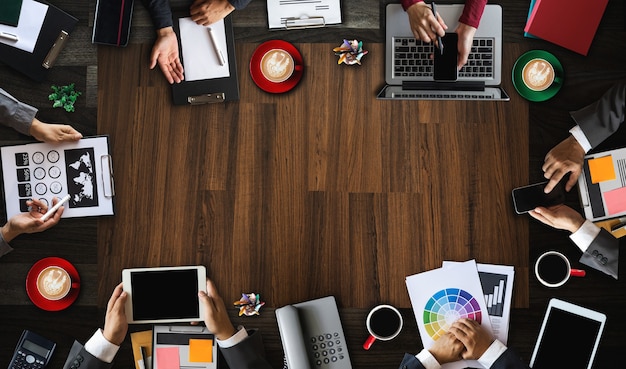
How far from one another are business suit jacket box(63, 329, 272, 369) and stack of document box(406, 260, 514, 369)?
61cm

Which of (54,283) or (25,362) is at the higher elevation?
(54,283)

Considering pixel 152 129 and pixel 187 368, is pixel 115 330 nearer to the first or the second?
pixel 187 368

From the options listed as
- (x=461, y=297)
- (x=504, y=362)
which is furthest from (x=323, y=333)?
(x=504, y=362)

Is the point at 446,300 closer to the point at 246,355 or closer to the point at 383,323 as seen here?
the point at 383,323

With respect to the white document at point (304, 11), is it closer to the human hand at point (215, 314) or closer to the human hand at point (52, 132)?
the human hand at point (52, 132)

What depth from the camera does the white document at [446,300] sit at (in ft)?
7.36

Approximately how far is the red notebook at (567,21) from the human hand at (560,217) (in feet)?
1.97

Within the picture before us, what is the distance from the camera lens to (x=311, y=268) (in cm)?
229

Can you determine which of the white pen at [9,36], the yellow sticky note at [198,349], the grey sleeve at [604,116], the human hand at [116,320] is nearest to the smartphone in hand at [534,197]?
the grey sleeve at [604,116]

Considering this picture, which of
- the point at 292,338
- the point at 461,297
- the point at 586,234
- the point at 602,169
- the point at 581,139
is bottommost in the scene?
the point at 292,338

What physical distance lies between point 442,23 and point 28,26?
155 centimetres

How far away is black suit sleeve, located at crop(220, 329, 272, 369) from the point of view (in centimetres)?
218

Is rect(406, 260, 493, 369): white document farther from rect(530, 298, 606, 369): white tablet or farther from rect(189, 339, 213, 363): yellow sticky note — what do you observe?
rect(189, 339, 213, 363): yellow sticky note

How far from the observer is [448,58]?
7.22 ft
